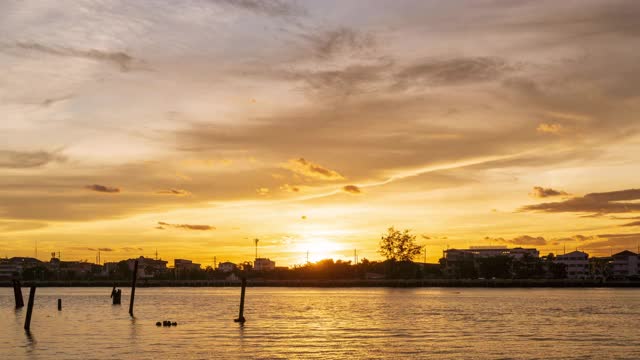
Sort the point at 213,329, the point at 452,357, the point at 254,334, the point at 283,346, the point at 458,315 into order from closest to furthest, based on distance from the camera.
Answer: the point at 452,357 < the point at 283,346 < the point at 254,334 < the point at 213,329 < the point at 458,315

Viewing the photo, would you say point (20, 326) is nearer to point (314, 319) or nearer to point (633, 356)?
point (314, 319)

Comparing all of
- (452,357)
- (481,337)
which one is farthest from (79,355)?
(481,337)

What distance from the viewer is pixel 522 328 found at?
Answer: 83.2 metres

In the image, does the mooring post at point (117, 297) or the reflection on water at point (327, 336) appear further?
the mooring post at point (117, 297)

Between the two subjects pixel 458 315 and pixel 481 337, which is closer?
pixel 481 337

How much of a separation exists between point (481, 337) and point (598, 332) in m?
14.1

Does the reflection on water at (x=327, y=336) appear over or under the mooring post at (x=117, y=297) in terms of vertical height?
under

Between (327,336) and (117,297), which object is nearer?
(327,336)

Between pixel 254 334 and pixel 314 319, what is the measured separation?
22.0 meters

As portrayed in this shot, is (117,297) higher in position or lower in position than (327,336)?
higher

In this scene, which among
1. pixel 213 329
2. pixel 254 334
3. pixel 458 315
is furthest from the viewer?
pixel 458 315

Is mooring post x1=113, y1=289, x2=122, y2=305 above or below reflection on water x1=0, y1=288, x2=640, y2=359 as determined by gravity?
above

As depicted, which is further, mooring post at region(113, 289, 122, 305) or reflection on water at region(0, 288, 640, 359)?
mooring post at region(113, 289, 122, 305)

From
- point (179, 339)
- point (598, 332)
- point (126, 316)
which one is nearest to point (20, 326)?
point (126, 316)
